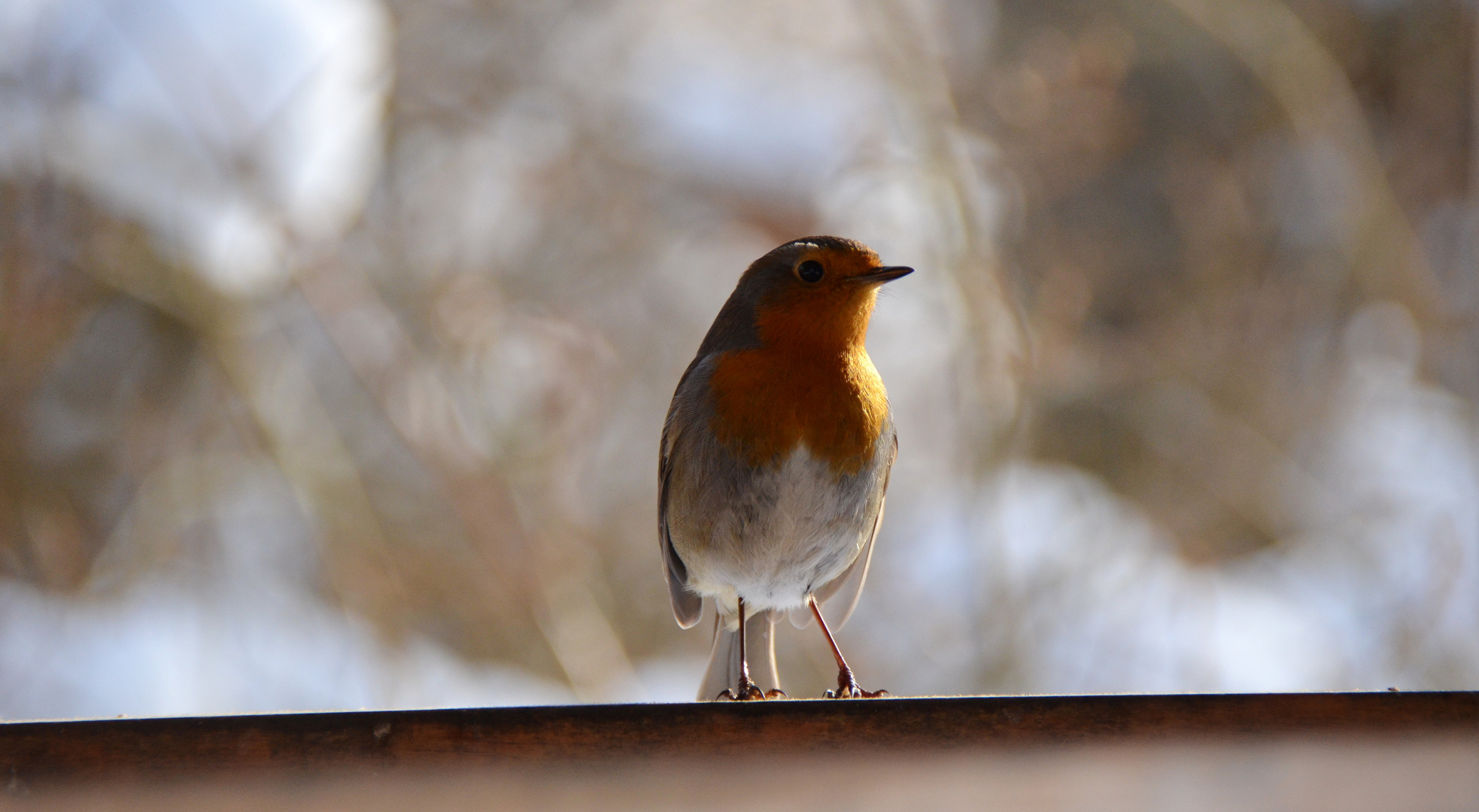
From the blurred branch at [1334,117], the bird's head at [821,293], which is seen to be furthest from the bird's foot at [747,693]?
the blurred branch at [1334,117]

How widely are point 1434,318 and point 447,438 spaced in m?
6.09

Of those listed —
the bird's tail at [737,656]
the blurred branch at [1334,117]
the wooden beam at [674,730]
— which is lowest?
the wooden beam at [674,730]

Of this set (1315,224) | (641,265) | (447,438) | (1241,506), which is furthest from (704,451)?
(1315,224)

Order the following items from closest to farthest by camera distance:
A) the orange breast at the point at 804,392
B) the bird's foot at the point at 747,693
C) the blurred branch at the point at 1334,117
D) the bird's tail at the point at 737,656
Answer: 1. the orange breast at the point at 804,392
2. the bird's foot at the point at 747,693
3. the bird's tail at the point at 737,656
4. the blurred branch at the point at 1334,117

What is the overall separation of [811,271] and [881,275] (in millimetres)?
208

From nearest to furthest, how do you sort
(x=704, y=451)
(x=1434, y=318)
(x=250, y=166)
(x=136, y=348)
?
1. (x=704, y=451)
2. (x=250, y=166)
3. (x=136, y=348)
4. (x=1434, y=318)

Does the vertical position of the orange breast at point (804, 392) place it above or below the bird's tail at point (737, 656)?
above

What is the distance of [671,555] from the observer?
3719mm

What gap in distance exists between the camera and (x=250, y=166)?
5879mm

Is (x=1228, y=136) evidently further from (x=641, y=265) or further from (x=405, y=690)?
(x=405, y=690)

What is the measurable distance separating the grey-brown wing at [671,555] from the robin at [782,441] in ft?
0.03

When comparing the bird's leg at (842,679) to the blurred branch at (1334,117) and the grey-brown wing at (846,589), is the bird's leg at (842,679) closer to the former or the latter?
the grey-brown wing at (846,589)

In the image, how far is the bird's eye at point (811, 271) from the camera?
3.15 metres

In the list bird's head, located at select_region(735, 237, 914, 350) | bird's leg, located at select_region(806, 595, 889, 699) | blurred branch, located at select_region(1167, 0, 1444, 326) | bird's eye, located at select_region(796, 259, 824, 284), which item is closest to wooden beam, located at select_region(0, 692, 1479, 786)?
bird's leg, located at select_region(806, 595, 889, 699)
